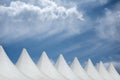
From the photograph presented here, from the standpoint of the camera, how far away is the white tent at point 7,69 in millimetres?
31469

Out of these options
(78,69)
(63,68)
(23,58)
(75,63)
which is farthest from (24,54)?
(78,69)

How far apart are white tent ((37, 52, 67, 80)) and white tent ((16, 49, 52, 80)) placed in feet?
10.9

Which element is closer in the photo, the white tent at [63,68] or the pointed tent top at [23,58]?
the pointed tent top at [23,58]

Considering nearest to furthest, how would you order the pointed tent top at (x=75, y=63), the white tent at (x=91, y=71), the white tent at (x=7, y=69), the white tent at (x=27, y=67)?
the white tent at (x=7, y=69), the white tent at (x=27, y=67), the pointed tent top at (x=75, y=63), the white tent at (x=91, y=71)

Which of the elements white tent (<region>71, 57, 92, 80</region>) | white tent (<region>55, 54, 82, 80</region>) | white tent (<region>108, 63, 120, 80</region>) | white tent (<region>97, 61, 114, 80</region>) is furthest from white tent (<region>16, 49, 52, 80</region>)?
white tent (<region>108, 63, 120, 80</region>)

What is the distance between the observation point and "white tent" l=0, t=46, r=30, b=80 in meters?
31.5

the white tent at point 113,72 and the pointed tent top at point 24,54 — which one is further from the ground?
the white tent at point 113,72

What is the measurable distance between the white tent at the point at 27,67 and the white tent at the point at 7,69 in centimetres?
342

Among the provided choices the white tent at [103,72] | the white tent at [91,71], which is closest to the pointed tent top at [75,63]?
the white tent at [91,71]

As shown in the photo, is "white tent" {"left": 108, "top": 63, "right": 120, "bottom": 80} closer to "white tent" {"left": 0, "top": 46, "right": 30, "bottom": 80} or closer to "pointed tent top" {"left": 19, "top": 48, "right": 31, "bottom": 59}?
"pointed tent top" {"left": 19, "top": 48, "right": 31, "bottom": 59}

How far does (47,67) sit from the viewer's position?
40531mm

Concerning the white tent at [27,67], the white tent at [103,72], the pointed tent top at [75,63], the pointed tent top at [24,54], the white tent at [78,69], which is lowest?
the white tent at [27,67]

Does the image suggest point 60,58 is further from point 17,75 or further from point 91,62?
point 17,75

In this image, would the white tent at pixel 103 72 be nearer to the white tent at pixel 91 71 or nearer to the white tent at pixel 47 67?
the white tent at pixel 91 71
